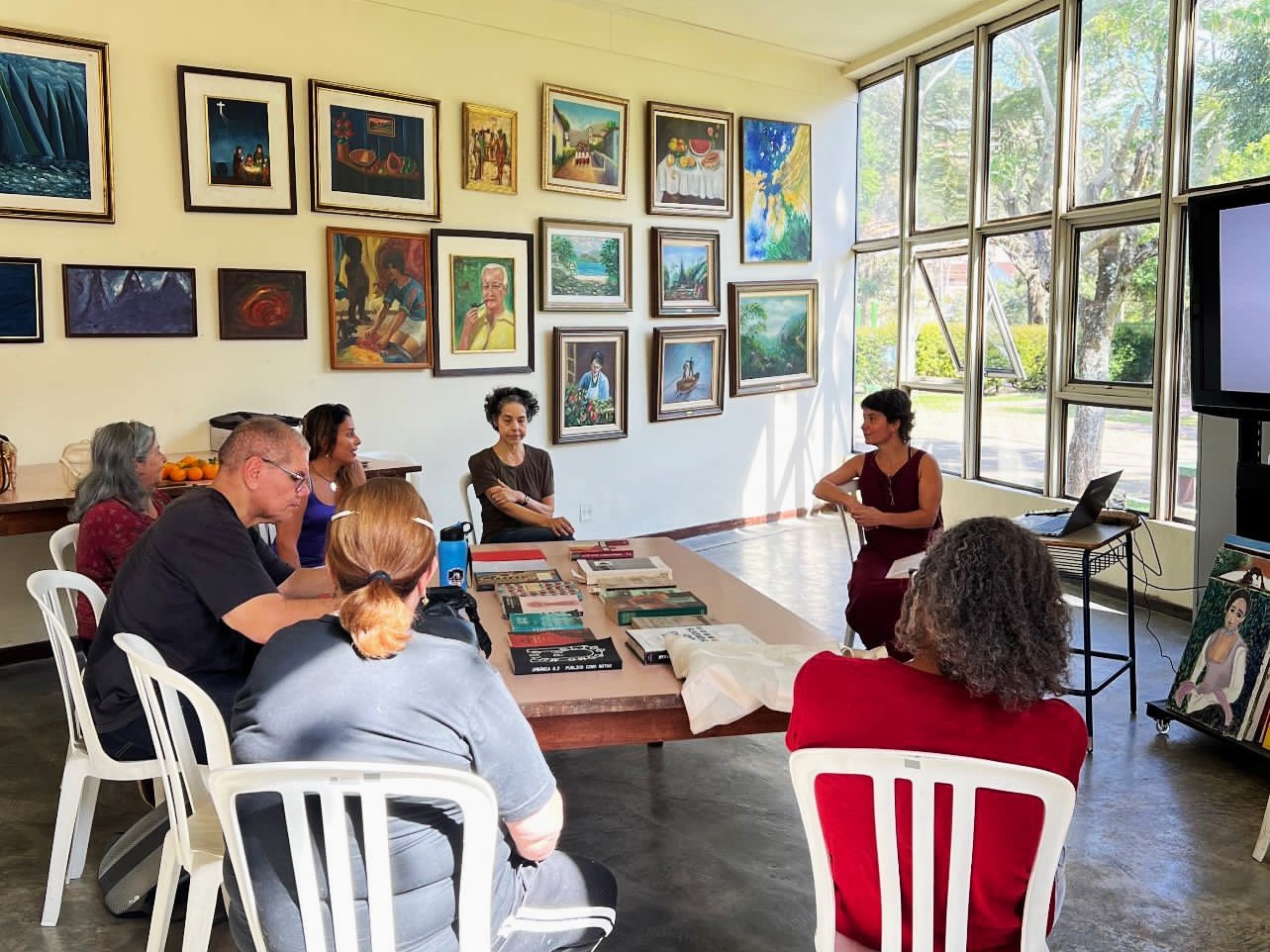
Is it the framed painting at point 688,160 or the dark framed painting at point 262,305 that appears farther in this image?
the framed painting at point 688,160

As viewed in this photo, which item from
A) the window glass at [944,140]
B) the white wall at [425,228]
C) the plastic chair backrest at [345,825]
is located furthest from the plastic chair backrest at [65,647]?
the window glass at [944,140]

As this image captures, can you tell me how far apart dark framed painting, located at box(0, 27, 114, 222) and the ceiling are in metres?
3.19

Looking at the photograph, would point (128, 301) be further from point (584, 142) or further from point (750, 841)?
point (750, 841)

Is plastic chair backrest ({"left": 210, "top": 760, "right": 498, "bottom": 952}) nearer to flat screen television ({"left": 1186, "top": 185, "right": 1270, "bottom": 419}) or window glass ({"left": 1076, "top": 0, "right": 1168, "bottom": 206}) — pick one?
flat screen television ({"left": 1186, "top": 185, "right": 1270, "bottom": 419})

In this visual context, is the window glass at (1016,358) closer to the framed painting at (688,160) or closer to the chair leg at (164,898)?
the framed painting at (688,160)

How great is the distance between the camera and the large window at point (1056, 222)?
5613 millimetres

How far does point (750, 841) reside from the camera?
3.08 metres

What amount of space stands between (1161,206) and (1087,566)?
2.93 metres

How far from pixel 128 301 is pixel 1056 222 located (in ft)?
17.6

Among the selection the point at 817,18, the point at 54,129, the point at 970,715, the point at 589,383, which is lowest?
the point at 970,715

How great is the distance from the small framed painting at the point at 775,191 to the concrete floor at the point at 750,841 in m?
4.51

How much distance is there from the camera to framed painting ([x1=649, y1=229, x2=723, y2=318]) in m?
7.15

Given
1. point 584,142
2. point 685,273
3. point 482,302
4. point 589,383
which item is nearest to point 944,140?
point 685,273

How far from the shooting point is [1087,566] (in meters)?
3.84
